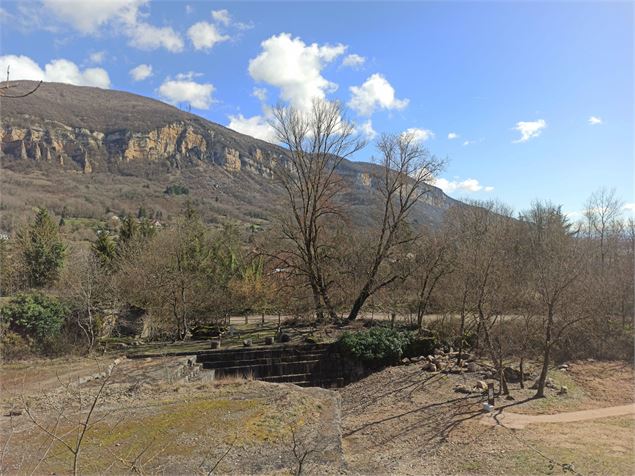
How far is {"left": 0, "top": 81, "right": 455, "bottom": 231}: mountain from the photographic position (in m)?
87.8

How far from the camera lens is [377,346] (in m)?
17.9

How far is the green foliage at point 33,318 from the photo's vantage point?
18375mm

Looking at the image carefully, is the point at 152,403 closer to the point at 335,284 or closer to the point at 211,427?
the point at 211,427

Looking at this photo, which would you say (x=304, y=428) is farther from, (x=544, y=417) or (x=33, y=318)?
(x=33, y=318)

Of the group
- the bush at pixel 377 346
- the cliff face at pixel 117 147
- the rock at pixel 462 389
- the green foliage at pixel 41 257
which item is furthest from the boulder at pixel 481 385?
the cliff face at pixel 117 147

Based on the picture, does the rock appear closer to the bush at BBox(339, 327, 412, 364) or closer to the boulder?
the boulder

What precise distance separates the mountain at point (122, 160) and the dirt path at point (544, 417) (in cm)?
6194

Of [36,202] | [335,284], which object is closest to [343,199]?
[335,284]

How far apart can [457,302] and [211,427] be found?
14166mm

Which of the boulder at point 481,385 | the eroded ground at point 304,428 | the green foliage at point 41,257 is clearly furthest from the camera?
the green foliage at point 41,257

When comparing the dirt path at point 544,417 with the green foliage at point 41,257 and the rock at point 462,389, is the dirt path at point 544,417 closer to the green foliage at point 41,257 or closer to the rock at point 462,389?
the rock at point 462,389

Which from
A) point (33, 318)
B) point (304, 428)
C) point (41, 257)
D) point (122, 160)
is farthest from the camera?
point (122, 160)

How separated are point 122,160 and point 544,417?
13197 cm

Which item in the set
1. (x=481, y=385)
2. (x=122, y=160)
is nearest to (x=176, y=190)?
(x=122, y=160)
